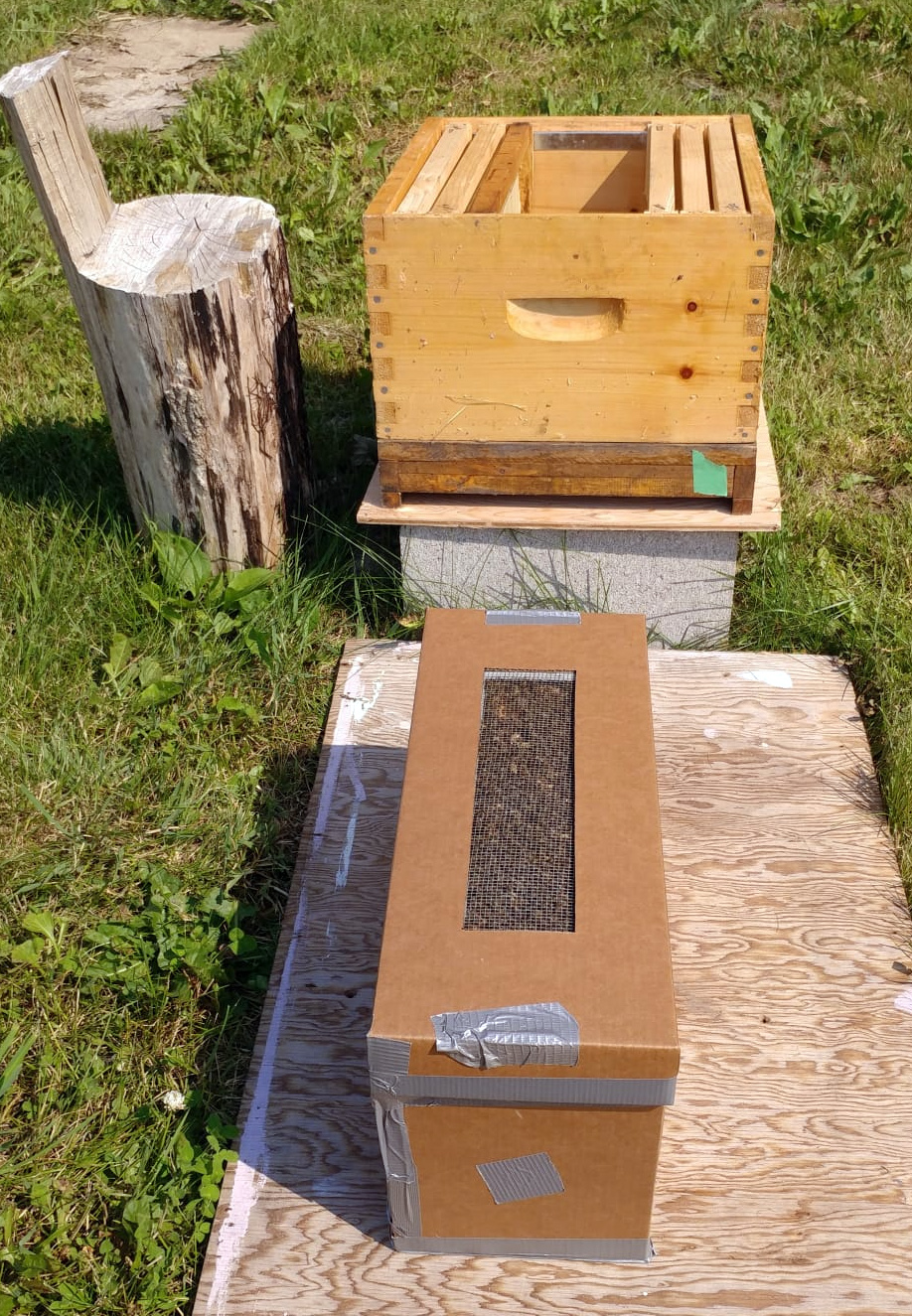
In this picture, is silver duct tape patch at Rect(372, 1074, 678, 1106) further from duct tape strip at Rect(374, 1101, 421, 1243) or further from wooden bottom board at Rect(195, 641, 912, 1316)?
wooden bottom board at Rect(195, 641, 912, 1316)

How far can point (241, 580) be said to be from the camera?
11.4ft

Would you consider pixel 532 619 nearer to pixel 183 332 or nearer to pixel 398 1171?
pixel 398 1171

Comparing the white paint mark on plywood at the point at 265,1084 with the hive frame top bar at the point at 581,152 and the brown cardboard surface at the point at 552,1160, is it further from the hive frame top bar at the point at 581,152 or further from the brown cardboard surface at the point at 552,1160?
the hive frame top bar at the point at 581,152

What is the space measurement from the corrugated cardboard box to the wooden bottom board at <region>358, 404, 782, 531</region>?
912 millimetres

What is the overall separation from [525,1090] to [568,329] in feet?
6.06

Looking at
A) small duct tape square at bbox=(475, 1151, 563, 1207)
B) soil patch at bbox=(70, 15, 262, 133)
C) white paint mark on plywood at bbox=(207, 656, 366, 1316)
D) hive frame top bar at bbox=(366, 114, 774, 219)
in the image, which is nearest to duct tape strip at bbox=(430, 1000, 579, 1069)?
small duct tape square at bbox=(475, 1151, 563, 1207)

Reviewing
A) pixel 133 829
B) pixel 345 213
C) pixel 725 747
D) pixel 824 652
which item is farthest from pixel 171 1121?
pixel 345 213

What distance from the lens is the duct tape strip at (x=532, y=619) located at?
8.32 ft

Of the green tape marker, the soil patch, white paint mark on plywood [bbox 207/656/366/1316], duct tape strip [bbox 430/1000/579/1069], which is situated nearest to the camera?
duct tape strip [bbox 430/1000/579/1069]

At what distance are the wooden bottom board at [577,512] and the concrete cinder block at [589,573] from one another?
6 cm

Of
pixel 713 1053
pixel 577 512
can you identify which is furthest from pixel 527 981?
pixel 577 512

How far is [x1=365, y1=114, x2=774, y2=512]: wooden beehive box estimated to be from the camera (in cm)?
280

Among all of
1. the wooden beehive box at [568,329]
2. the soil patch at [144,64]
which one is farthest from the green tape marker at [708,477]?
the soil patch at [144,64]

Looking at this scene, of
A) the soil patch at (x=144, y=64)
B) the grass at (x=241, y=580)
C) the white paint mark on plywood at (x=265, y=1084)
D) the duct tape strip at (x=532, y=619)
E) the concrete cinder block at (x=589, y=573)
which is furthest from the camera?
the soil patch at (x=144, y=64)
